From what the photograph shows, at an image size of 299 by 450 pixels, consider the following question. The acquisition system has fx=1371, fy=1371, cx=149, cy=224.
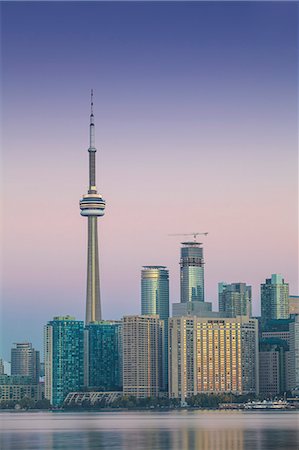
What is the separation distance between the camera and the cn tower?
425ft

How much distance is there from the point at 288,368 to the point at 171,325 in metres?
11.6

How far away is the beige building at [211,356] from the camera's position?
11456 centimetres

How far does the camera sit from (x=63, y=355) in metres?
127

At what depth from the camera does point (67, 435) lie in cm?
5391

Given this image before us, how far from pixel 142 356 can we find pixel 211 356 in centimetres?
614

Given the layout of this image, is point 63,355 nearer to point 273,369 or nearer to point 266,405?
point 273,369

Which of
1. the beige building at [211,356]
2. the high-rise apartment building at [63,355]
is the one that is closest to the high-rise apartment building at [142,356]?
the beige building at [211,356]

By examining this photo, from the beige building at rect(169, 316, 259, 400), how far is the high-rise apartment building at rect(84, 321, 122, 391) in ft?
39.0

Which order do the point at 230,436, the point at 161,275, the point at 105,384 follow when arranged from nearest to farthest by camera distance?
the point at 230,436
the point at 105,384
the point at 161,275

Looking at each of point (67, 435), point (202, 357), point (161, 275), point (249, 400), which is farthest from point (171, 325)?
point (67, 435)

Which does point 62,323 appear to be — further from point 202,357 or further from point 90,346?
point 202,357

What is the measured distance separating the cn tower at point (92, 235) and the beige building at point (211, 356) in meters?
14.0

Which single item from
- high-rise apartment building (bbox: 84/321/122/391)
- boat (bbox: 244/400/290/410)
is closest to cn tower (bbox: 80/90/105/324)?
high-rise apartment building (bbox: 84/321/122/391)

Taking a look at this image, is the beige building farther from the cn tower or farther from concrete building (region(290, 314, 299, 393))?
the cn tower
